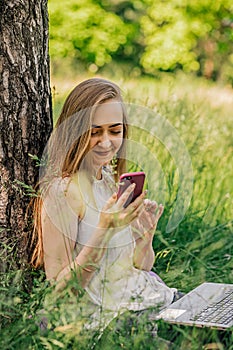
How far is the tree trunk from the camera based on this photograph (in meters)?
3.11

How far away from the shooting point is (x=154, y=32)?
1912cm

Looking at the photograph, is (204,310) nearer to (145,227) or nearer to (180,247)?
(145,227)

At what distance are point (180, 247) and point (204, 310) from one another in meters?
1.32

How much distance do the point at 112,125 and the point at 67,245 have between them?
20.2 inches

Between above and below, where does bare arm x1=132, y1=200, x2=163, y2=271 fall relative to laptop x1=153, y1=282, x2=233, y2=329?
above

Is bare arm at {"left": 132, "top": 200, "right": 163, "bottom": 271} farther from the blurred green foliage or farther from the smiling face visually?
the blurred green foliage

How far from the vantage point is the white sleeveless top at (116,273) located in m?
2.95

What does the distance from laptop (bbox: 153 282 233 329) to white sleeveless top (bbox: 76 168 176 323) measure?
98 mm

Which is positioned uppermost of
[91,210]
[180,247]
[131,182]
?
[131,182]

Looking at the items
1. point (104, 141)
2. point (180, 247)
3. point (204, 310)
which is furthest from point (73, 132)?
point (180, 247)

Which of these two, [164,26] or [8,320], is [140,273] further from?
[164,26]

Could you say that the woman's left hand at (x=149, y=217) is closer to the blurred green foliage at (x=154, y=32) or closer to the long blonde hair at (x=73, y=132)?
the long blonde hair at (x=73, y=132)

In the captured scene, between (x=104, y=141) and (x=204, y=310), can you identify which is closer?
(x=204, y=310)

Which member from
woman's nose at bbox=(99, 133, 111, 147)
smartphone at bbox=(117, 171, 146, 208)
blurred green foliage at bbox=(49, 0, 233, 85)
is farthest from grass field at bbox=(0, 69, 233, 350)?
blurred green foliage at bbox=(49, 0, 233, 85)
